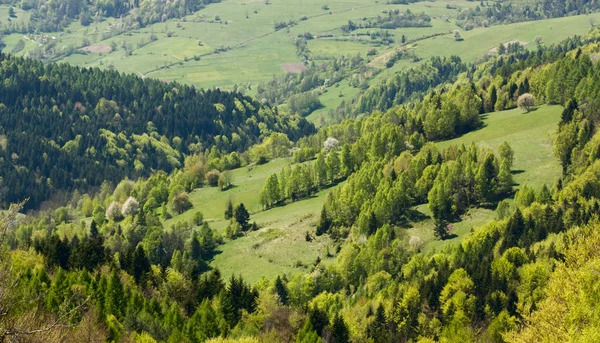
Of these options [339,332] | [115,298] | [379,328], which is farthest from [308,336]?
[379,328]

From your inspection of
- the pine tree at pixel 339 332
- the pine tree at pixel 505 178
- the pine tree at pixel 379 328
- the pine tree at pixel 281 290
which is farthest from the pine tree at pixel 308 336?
the pine tree at pixel 505 178

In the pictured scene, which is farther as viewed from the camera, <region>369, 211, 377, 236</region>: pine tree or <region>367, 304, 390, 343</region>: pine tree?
<region>369, 211, 377, 236</region>: pine tree

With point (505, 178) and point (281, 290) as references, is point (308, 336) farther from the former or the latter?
point (505, 178)

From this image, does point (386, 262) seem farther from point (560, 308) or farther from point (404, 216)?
point (560, 308)

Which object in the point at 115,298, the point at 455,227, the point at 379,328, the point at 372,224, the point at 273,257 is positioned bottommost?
the point at 273,257

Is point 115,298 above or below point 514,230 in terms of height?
above

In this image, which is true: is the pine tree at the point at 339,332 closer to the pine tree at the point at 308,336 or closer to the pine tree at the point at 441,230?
the pine tree at the point at 308,336

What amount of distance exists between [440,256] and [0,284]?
439ft

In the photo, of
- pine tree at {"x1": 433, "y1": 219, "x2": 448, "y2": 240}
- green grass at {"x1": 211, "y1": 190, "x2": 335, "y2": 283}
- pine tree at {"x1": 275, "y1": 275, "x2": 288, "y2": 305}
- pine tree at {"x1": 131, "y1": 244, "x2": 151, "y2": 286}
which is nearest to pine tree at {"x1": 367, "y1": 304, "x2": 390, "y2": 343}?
pine tree at {"x1": 275, "y1": 275, "x2": 288, "y2": 305}

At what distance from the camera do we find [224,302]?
12475 centimetres

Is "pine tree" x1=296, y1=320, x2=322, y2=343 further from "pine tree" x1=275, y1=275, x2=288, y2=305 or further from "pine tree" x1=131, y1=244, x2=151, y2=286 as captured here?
"pine tree" x1=275, y1=275, x2=288, y2=305

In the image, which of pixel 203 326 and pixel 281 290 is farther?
pixel 281 290

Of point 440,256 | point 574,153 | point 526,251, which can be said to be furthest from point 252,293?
point 574,153

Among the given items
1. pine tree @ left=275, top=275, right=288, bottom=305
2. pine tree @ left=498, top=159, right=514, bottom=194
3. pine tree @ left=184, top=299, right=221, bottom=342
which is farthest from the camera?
pine tree @ left=498, top=159, right=514, bottom=194
